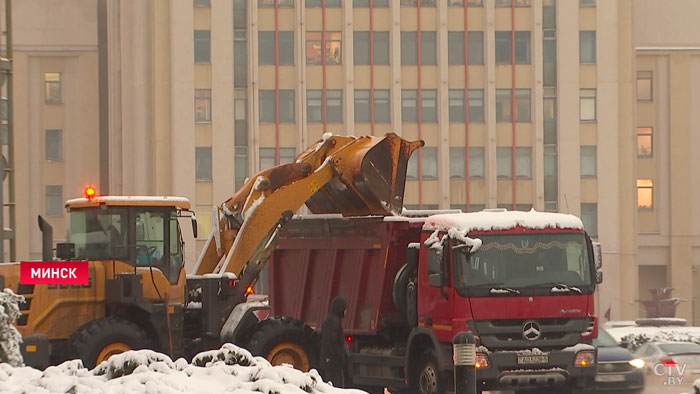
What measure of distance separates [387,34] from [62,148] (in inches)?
775

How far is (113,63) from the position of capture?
7369 cm

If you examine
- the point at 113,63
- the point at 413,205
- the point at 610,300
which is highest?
the point at 113,63

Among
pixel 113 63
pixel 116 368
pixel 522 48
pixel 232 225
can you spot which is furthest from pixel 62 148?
pixel 116 368

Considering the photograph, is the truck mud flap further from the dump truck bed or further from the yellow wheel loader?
the dump truck bed

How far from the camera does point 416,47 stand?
2844 inches

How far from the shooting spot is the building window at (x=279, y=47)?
235ft

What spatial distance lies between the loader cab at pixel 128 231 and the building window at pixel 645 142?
60920 millimetres

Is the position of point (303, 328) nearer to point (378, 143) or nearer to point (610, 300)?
point (378, 143)

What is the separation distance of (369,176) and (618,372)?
488 centimetres

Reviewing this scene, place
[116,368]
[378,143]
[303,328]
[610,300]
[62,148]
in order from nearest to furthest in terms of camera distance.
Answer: [116,368] → [303,328] → [378,143] → [610,300] → [62,148]

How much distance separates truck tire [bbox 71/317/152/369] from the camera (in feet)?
64.7

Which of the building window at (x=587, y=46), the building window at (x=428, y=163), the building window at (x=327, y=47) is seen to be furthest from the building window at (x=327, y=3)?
the building window at (x=587, y=46)

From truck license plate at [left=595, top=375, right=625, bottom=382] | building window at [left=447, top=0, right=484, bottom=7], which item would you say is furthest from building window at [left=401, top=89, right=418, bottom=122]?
truck license plate at [left=595, top=375, right=625, bottom=382]

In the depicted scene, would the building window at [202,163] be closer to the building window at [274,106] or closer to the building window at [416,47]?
the building window at [274,106]
